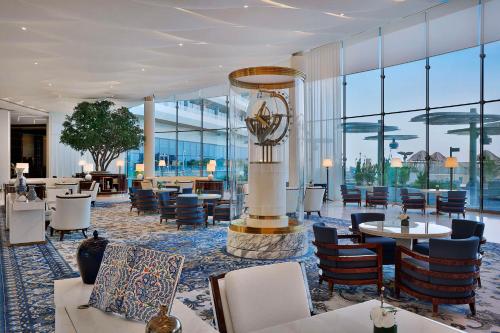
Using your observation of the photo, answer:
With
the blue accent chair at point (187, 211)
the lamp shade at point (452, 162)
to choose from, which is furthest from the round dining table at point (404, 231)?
the lamp shade at point (452, 162)

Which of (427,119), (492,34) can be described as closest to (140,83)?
(427,119)

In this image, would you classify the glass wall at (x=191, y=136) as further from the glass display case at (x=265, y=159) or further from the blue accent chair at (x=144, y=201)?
the glass display case at (x=265, y=159)

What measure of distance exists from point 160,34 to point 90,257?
27.0 feet

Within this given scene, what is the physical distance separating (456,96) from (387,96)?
8.05 ft

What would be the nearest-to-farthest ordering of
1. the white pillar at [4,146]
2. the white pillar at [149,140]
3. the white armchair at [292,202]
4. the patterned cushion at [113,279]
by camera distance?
the patterned cushion at [113,279], the white armchair at [292,202], the white pillar at [149,140], the white pillar at [4,146]

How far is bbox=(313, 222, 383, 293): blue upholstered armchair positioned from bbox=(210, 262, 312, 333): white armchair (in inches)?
84.6

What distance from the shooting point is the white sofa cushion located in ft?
6.47

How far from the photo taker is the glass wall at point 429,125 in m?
11.8

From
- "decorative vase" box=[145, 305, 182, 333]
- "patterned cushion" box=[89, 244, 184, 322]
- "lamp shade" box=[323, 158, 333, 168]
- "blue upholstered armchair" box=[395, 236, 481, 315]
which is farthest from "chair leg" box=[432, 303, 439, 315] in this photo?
"lamp shade" box=[323, 158, 333, 168]

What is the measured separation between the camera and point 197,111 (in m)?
20.1

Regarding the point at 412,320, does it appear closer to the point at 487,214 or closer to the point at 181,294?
the point at 181,294

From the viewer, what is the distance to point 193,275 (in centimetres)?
497

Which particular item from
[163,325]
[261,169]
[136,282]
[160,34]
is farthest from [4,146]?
[163,325]

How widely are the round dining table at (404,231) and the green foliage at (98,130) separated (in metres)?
13.6
